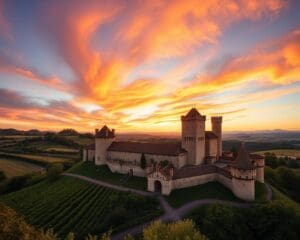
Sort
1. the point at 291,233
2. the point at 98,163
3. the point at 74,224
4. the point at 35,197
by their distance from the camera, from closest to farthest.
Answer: the point at 291,233 < the point at 74,224 < the point at 35,197 < the point at 98,163

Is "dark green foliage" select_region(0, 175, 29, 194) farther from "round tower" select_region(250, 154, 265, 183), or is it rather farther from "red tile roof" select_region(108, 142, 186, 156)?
"round tower" select_region(250, 154, 265, 183)

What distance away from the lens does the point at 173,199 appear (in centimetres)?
4397

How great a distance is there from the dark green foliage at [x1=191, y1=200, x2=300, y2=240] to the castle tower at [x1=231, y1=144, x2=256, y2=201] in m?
5.35

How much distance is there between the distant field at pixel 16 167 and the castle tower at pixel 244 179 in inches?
2811

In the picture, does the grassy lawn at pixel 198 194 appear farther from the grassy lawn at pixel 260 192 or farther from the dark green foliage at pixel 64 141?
the dark green foliage at pixel 64 141

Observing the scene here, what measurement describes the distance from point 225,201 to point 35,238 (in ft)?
107

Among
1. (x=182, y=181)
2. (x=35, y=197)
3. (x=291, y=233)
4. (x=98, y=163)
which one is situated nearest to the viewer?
(x=291, y=233)

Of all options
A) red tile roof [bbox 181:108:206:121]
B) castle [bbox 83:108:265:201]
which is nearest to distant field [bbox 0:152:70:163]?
castle [bbox 83:108:265:201]

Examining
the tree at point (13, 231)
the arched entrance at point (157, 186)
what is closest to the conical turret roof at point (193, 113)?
the arched entrance at point (157, 186)

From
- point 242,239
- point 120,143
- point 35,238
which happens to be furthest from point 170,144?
point 35,238

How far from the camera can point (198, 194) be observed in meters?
45.4

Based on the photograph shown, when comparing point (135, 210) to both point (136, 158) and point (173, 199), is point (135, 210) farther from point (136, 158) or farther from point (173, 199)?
point (136, 158)

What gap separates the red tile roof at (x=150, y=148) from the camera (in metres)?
55.7

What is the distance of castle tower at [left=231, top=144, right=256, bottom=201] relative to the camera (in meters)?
43.8
